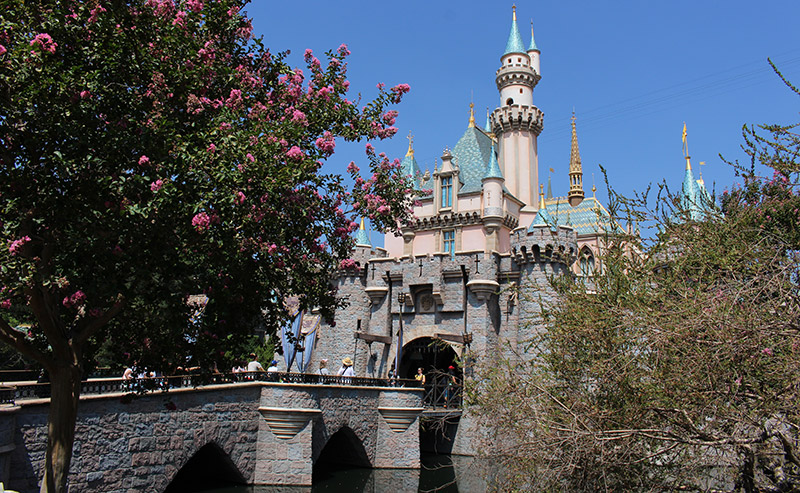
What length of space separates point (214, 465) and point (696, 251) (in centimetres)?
1564

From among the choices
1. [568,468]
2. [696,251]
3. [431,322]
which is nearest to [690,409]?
[568,468]

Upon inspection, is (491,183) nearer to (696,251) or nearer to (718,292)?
(696,251)

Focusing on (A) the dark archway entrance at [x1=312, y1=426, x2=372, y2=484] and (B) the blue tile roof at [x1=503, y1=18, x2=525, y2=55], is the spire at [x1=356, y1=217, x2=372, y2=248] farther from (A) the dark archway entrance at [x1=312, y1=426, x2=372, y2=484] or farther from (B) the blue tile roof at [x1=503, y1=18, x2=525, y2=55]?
(B) the blue tile roof at [x1=503, y1=18, x2=525, y2=55]

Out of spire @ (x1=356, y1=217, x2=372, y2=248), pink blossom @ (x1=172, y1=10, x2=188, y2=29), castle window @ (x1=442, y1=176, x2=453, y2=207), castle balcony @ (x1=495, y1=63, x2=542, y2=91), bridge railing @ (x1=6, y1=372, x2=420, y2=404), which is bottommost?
bridge railing @ (x1=6, y1=372, x2=420, y2=404)

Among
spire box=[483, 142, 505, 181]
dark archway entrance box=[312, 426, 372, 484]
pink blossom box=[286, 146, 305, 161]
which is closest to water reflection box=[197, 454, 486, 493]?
dark archway entrance box=[312, 426, 372, 484]

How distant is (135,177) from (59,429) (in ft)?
11.3

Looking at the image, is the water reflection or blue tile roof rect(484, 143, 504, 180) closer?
the water reflection

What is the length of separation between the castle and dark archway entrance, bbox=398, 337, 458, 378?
74mm

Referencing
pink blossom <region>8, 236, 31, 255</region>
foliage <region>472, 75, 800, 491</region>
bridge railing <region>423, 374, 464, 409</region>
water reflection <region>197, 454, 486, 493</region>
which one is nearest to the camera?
foliage <region>472, 75, 800, 491</region>

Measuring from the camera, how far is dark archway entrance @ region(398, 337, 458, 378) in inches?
1083

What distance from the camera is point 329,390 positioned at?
20000 mm

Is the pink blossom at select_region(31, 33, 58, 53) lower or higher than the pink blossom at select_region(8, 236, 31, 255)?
higher

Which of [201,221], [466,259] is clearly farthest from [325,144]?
[466,259]

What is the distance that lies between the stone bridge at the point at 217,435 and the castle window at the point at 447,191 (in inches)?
466
